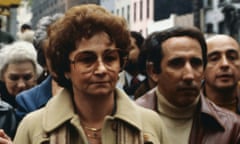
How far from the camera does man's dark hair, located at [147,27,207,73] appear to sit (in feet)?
18.3

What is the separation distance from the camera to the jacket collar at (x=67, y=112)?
4332 mm

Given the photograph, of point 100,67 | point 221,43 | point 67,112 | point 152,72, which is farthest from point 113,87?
point 221,43

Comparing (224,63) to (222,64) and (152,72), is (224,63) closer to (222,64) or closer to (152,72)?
(222,64)

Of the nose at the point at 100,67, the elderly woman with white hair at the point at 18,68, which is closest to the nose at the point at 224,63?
the elderly woman with white hair at the point at 18,68

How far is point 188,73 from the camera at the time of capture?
537 cm

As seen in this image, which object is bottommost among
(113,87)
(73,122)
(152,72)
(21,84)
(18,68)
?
(21,84)

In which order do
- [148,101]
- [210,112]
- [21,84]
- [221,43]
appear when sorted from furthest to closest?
[21,84], [221,43], [148,101], [210,112]

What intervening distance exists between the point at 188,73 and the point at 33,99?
1.36 m

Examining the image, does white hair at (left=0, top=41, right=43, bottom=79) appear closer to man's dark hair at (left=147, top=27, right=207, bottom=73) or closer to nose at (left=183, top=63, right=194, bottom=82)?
man's dark hair at (left=147, top=27, right=207, bottom=73)

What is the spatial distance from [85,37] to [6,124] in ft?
4.53

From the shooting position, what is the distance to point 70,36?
442 centimetres

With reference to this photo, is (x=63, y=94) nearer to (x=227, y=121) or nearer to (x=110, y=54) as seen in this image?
(x=110, y=54)

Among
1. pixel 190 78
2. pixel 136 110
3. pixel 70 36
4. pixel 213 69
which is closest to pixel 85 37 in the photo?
pixel 70 36

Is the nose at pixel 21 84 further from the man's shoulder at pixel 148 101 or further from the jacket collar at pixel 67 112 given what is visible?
the jacket collar at pixel 67 112
